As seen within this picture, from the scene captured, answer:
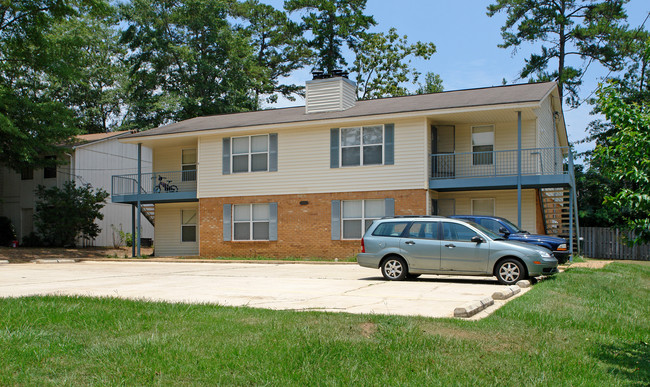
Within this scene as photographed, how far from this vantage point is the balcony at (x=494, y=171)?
22.5m

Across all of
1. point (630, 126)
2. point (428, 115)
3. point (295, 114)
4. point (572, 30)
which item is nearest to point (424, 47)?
point (572, 30)

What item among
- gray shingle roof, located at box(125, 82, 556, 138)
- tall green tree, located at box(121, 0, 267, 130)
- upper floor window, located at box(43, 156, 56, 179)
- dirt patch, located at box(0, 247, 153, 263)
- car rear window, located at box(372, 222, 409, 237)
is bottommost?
Result: dirt patch, located at box(0, 247, 153, 263)

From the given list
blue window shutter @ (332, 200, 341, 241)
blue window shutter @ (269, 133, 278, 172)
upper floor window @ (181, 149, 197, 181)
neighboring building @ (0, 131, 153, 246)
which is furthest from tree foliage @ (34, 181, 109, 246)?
blue window shutter @ (332, 200, 341, 241)

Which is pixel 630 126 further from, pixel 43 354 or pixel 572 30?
pixel 572 30

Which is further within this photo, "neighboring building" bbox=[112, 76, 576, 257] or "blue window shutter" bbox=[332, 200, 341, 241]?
"blue window shutter" bbox=[332, 200, 341, 241]

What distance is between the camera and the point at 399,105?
84.7 ft

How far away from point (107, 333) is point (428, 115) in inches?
714

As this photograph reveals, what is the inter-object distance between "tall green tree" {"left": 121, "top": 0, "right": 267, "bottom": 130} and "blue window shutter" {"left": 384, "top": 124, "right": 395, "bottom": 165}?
69.9 ft

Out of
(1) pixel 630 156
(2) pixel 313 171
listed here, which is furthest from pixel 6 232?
(1) pixel 630 156

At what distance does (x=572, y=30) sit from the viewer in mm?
39688

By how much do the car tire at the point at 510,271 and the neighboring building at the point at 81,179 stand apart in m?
29.2

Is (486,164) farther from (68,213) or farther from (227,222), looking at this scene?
(68,213)

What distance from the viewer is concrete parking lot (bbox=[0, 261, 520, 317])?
32.7 ft

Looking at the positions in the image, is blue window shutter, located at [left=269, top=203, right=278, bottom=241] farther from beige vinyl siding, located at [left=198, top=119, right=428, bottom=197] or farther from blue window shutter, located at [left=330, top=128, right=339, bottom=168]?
blue window shutter, located at [left=330, top=128, right=339, bottom=168]
